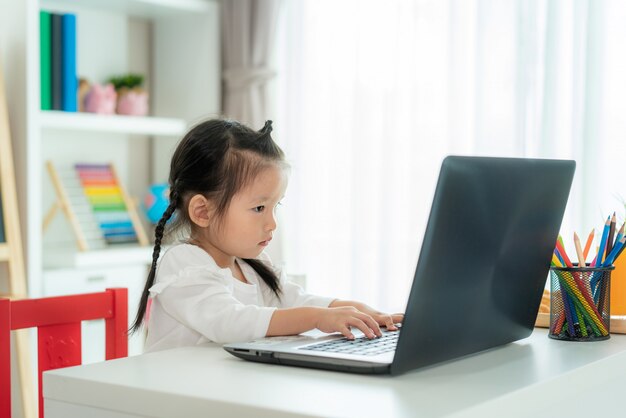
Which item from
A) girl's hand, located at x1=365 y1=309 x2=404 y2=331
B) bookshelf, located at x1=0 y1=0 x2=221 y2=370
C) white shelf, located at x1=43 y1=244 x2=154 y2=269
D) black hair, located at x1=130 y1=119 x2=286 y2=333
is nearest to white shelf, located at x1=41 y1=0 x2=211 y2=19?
bookshelf, located at x1=0 y1=0 x2=221 y2=370

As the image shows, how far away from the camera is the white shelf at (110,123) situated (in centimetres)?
288

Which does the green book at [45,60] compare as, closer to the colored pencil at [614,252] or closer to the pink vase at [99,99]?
the pink vase at [99,99]

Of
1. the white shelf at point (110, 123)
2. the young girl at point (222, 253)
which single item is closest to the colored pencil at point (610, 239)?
the young girl at point (222, 253)

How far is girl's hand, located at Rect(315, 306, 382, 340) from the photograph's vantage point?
1094mm

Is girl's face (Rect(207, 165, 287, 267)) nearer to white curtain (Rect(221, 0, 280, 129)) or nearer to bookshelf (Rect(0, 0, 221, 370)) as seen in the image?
bookshelf (Rect(0, 0, 221, 370))

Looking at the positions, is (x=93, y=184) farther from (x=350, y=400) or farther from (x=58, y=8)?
(x=350, y=400)

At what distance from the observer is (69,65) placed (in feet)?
9.59

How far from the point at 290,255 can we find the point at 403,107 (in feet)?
2.37

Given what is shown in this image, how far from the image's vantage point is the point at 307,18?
10.8 feet

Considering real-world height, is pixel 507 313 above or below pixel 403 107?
below

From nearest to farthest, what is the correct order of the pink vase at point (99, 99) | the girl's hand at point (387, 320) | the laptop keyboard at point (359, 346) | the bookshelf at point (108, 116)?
the laptop keyboard at point (359, 346), the girl's hand at point (387, 320), the bookshelf at point (108, 116), the pink vase at point (99, 99)

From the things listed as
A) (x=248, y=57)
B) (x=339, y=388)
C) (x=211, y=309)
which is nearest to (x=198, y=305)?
(x=211, y=309)

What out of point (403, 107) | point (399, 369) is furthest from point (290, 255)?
point (399, 369)

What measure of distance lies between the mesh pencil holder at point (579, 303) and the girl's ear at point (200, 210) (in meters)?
0.56
